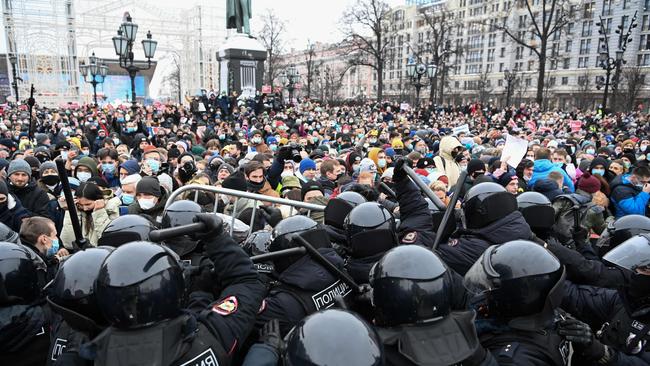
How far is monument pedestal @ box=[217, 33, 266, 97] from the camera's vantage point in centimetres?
2394

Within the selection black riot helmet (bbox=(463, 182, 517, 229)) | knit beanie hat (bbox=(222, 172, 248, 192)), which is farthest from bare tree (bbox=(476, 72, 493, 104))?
black riot helmet (bbox=(463, 182, 517, 229))

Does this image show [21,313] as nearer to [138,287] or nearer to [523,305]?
[138,287]

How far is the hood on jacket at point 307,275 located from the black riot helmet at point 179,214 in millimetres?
914

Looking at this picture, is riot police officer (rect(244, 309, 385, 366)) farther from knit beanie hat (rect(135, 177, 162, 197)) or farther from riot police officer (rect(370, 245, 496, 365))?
knit beanie hat (rect(135, 177, 162, 197))

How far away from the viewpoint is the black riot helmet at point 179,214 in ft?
10.0

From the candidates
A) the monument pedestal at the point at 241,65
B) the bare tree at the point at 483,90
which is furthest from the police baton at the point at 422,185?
the bare tree at the point at 483,90

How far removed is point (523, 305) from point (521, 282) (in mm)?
103

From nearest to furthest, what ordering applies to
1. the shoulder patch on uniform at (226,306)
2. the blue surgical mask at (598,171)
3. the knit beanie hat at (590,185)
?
the shoulder patch on uniform at (226,306)
the knit beanie hat at (590,185)
the blue surgical mask at (598,171)

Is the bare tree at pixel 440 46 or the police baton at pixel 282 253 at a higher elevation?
the bare tree at pixel 440 46

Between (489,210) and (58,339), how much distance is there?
2662 millimetres

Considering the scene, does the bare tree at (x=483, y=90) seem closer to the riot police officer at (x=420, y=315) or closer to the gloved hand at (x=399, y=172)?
the gloved hand at (x=399, y=172)

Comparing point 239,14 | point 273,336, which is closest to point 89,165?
point 273,336

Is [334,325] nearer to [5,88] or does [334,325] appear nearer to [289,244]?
[289,244]

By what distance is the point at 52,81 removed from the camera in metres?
39.9
